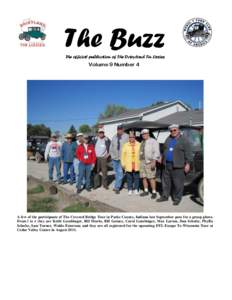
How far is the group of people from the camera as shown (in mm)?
4801

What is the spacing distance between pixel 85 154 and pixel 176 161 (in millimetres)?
1985

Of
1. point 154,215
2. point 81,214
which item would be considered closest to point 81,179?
point 81,214

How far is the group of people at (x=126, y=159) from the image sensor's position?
480cm

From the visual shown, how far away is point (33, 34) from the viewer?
14.2ft

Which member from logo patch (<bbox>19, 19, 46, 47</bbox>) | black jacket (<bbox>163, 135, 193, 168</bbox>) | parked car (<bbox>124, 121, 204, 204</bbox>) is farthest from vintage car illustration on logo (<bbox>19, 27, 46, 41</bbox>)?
black jacket (<bbox>163, 135, 193, 168</bbox>)

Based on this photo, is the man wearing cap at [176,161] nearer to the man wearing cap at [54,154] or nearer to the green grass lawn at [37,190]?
the green grass lawn at [37,190]

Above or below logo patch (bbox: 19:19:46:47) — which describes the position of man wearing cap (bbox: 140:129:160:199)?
below

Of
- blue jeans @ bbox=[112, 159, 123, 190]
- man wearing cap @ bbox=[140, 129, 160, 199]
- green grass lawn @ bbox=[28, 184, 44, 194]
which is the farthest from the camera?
blue jeans @ bbox=[112, 159, 123, 190]

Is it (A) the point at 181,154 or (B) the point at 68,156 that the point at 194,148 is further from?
(B) the point at 68,156

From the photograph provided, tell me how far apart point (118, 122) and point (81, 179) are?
2.82 meters

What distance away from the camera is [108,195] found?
532 cm

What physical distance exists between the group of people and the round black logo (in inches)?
60.0

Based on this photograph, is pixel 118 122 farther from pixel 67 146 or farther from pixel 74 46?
pixel 74 46

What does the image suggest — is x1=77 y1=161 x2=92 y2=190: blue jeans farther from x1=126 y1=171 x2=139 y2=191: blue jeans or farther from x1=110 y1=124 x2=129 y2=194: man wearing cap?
x1=126 y1=171 x2=139 y2=191: blue jeans
